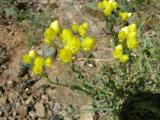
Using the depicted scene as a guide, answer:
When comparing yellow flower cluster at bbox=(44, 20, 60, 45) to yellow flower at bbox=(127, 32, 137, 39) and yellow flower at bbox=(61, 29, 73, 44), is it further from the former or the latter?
yellow flower at bbox=(127, 32, 137, 39)

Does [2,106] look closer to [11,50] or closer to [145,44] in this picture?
[11,50]

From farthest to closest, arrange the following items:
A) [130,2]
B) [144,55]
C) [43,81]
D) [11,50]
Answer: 1. [130,2]
2. [11,50]
3. [43,81]
4. [144,55]

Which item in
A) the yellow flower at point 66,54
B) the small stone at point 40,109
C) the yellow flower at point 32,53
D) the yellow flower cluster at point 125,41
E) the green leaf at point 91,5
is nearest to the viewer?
the yellow flower at point 66,54

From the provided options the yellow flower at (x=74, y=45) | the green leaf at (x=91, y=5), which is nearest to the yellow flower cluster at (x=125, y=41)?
the yellow flower at (x=74, y=45)

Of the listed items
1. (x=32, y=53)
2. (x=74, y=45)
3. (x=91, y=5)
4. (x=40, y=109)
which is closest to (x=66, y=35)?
(x=74, y=45)

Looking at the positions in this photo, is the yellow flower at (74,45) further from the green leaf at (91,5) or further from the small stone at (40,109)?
the green leaf at (91,5)

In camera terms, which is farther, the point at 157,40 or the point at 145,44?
the point at 157,40

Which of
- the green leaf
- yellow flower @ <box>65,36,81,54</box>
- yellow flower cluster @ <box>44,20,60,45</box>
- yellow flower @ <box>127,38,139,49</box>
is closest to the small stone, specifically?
yellow flower cluster @ <box>44,20,60,45</box>

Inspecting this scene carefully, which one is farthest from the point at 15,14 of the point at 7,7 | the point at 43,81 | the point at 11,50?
the point at 43,81

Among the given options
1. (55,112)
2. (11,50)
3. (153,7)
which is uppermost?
(153,7)
